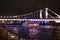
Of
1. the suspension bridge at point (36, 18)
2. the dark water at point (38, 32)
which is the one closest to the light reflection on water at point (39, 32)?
the dark water at point (38, 32)

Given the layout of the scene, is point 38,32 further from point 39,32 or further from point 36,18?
point 36,18

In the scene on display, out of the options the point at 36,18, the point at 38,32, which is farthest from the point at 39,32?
the point at 36,18

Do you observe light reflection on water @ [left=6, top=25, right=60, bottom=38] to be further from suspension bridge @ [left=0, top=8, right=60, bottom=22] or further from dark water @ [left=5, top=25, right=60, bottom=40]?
suspension bridge @ [left=0, top=8, right=60, bottom=22]

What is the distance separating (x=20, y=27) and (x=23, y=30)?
121 millimetres

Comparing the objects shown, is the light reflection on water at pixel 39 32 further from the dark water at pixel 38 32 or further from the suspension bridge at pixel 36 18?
the suspension bridge at pixel 36 18

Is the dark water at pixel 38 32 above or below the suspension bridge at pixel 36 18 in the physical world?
below

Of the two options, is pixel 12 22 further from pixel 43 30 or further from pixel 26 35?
pixel 43 30

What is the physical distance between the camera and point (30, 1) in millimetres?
4324

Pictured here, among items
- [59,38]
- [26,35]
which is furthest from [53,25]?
[26,35]

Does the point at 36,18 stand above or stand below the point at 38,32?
above

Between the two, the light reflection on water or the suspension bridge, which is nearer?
the light reflection on water

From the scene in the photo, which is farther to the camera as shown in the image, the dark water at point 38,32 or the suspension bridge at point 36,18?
the suspension bridge at point 36,18

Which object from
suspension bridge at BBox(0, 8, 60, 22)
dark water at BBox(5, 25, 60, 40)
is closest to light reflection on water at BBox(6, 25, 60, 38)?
dark water at BBox(5, 25, 60, 40)

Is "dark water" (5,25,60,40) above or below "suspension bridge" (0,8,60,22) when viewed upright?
below
